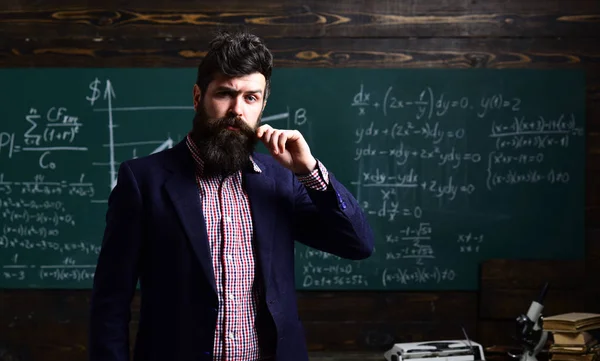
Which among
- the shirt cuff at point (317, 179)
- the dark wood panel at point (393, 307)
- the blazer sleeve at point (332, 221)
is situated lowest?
the dark wood panel at point (393, 307)

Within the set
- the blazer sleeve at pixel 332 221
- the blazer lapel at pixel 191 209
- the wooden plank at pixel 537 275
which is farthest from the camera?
the wooden plank at pixel 537 275

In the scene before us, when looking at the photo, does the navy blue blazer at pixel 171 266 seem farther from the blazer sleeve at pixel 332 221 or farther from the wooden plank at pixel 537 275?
the wooden plank at pixel 537 275

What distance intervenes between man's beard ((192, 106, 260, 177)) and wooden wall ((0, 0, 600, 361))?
188cm

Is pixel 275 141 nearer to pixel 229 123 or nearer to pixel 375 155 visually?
pixel 229 123

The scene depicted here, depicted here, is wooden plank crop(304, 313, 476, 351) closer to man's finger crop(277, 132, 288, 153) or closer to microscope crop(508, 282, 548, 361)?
microscope crop(508, 282, 548, 361)

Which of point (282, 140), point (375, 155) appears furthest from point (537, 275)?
point (282, 140)

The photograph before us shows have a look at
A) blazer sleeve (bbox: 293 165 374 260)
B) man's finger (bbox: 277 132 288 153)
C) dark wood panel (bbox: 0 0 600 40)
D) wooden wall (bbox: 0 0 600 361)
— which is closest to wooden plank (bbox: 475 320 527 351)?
wooden wall (bbox: 0 0 600 361)

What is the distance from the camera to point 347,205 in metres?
1.65

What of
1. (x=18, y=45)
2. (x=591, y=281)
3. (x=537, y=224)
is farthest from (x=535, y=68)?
(x=18, y=45)

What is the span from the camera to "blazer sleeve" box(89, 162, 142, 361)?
156 cm

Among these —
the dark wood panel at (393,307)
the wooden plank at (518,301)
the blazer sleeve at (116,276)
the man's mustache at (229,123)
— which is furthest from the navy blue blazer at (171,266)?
the wooden plank at (518,301)

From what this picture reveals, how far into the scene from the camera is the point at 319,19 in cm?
346

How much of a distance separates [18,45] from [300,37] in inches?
51.8

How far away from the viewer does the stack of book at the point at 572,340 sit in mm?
2803
